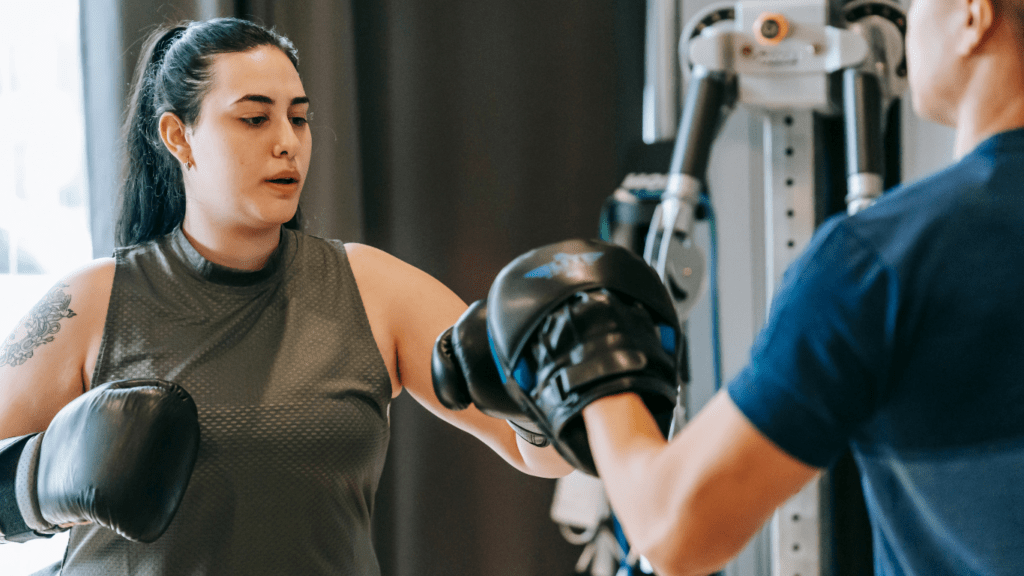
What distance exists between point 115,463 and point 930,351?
2.79ft

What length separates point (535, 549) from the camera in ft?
6.47

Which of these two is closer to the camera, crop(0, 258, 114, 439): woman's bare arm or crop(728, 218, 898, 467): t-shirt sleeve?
crop(728, 218, 898, 467): t-shirt sleeve

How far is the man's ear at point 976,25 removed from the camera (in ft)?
2.03

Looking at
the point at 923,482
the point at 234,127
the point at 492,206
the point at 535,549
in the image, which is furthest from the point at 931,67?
the point at 535,549

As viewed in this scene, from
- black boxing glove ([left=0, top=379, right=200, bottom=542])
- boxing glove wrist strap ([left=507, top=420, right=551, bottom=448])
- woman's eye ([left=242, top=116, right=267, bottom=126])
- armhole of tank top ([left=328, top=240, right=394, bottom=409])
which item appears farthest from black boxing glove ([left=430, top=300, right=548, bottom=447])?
woman's eye ([left=242, top=116, right=267, bottom=126])

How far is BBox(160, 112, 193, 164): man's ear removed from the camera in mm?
1207

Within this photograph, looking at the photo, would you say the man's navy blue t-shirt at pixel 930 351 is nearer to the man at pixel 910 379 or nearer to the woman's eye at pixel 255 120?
the man at pixel 910 379

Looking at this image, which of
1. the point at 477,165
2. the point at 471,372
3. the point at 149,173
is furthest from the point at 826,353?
the point at 477,165

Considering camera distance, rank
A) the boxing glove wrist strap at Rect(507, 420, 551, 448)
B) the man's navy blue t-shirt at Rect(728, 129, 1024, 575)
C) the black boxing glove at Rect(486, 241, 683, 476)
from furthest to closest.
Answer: the boxing glove wrist strap at Rect(507, 420, 551, 448)
the black boxing glove at Rect(486, 241, 683, 476)
the man's navy blue t-shirt at Rect(728, 129, 1024, 575)

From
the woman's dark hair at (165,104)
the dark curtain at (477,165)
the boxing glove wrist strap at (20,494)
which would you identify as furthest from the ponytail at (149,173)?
the dark curtain at (477,165)

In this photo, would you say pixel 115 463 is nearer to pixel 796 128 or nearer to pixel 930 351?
pixel 930 351

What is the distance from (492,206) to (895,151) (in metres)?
0.87

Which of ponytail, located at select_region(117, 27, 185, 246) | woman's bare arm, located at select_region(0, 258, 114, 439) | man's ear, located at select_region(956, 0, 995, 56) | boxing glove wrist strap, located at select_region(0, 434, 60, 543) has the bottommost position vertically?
boxing glove wrist strap, located at select_region(0, 434, 60, 543)

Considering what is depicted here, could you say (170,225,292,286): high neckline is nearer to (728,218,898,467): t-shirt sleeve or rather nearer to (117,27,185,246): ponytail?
(117,27,185,246): ponytail
